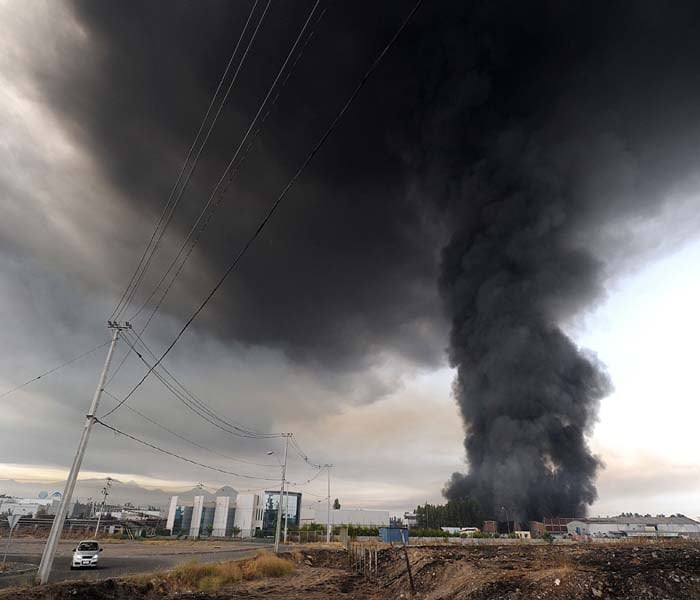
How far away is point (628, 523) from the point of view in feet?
384

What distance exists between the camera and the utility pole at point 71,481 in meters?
18.7

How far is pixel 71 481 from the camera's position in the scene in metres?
21.6

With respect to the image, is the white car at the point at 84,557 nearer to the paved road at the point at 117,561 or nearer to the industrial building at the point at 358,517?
the paved road at the point at 117,561

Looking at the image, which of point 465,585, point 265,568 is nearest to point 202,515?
point 265,568

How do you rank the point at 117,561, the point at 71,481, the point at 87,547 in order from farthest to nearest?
the point at 117,561 → the point at 87,547 → the point at 71,481

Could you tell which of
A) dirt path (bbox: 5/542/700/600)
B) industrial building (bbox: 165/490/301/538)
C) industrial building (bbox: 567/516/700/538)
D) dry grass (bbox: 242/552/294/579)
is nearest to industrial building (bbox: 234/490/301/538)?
industrial building (bbox: 165/490/301/538)

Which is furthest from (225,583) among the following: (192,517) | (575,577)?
(192,517)

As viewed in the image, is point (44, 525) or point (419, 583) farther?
point (44, 525)

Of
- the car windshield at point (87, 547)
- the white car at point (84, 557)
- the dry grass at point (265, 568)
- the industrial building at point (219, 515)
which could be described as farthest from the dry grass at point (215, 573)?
the industrial building at point (219, 515)

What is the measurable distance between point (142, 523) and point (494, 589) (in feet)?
385

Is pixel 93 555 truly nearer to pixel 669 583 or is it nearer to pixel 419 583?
pixel 419 583

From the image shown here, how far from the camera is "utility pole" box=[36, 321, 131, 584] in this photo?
61.3ft

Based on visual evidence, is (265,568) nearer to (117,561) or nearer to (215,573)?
(215,573)

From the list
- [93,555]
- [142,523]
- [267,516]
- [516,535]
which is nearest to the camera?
[93,555]
